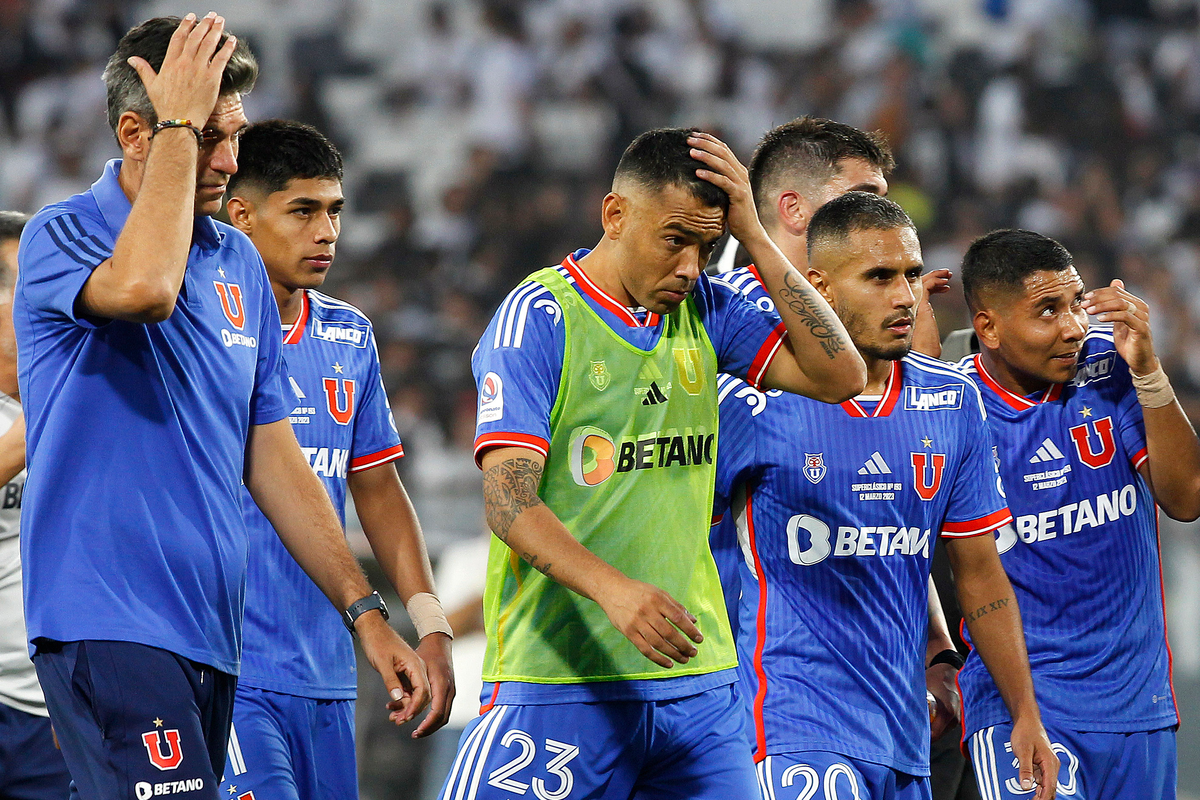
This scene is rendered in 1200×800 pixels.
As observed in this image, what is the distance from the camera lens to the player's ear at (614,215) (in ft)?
13.0

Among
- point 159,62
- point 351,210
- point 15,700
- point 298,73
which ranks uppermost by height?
point 298,73

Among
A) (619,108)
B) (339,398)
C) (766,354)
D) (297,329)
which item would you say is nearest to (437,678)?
(339,398)

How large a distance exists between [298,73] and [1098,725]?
43.5 feet

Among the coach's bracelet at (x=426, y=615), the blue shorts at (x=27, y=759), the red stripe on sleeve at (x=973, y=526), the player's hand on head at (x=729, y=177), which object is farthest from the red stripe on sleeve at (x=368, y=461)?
the red stripe on sleeve at (x=973, y=526)

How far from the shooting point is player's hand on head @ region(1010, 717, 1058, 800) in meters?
4.44

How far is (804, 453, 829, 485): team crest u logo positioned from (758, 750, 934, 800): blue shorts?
0.81 metres

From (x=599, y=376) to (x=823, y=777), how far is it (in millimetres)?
1361

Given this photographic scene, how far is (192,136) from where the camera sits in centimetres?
323

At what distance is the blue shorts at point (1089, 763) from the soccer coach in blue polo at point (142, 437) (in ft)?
9.00

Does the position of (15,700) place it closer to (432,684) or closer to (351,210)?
(432,684)

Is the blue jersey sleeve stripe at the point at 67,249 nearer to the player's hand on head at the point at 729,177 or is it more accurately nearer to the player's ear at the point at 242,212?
the player's hand on head at the point at 729,177

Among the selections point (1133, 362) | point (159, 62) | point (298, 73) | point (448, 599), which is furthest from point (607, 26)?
point (159, 62)

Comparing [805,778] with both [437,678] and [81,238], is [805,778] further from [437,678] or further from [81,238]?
[81,238]

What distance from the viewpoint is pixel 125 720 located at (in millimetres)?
3104
